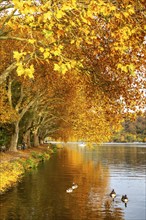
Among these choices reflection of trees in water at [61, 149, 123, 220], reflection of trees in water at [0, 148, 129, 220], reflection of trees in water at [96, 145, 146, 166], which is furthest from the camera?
reflection of trees in water at [96, 145, 146, 166]

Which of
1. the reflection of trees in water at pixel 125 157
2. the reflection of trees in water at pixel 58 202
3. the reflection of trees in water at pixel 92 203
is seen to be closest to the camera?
the reflection of trees in water at pixel 58 202

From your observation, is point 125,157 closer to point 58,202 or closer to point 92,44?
point 58,202

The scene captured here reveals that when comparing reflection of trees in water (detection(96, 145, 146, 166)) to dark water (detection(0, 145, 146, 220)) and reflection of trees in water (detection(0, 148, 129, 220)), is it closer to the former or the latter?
dark water (detection(0, 145, 146, 220))

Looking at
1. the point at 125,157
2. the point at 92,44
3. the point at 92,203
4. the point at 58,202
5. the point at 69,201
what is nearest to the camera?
the point at 92,44

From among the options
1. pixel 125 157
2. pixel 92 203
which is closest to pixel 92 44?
pixel 92 203

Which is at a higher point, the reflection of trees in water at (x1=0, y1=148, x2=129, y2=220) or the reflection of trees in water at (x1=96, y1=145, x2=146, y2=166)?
the reflection of trees in water at (x1=96, y1=145, x2=146, y2=166)

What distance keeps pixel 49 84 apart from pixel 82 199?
2314cm

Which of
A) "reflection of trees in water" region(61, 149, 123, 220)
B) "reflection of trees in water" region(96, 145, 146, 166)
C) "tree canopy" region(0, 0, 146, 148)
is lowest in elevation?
"reflection of trees in water" region(61, 149, 123, 220)

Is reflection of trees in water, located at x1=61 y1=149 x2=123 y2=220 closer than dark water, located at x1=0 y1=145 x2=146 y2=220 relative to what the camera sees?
No

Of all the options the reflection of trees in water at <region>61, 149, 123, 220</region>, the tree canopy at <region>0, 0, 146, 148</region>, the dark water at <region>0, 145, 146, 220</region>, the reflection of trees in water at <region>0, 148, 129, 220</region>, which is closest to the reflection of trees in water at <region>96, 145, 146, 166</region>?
the dark water at <region>0, 145, 146, 220</region>

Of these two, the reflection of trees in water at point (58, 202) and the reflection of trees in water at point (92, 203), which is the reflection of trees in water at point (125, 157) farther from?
the reflection of trees in water at point (58, 202)

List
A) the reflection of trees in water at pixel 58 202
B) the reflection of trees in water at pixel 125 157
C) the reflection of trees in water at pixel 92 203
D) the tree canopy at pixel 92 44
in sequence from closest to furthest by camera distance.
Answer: the tree canopy at pixel 92 44 < the reflection of trees in water at pixel 58 202 < the reflection of trees in water at pixel 92 203 < the reflection of trees in water at pixel 125 157

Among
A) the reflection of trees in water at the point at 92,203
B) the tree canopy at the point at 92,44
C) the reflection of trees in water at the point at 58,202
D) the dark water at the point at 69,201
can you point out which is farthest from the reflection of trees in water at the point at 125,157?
the tree canopy at the point at 92,44

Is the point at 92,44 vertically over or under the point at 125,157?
over
